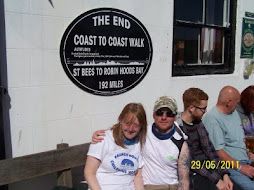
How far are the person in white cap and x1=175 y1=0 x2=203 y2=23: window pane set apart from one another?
1915 millimetres

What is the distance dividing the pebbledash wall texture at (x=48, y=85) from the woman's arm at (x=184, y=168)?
1081mm

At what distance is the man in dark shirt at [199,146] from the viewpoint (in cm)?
257

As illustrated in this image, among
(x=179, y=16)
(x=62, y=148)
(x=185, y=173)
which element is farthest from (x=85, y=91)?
(x=179, y=16)

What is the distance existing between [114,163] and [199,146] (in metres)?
0.89

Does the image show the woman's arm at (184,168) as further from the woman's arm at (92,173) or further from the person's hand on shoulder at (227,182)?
the woman's arm at (92,173)

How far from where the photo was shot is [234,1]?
14.7 ft

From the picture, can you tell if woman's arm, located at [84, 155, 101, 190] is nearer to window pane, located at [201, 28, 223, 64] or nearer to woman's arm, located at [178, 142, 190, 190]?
woman's arm, located at [178, 142, 190, 190]

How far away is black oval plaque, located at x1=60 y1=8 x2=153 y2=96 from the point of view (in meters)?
2.82

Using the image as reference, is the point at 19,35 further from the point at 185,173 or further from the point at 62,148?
the point at 185,173

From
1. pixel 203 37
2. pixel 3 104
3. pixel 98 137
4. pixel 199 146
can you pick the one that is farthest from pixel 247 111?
pixel 3 104

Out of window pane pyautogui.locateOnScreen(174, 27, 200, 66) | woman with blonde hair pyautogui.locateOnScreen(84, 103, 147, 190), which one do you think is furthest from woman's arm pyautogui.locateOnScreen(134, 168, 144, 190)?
window pane pyautogui.locateOnScreen(174, 27, 200, 66)

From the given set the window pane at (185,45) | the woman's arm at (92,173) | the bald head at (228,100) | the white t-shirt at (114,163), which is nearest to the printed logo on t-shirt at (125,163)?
the white t-shirt at (114,163)

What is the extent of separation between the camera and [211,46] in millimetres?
4434

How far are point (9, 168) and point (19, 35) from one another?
3.50 ft
